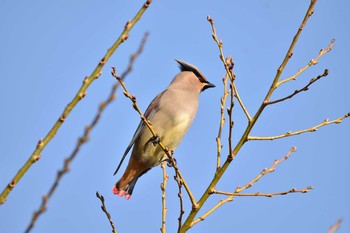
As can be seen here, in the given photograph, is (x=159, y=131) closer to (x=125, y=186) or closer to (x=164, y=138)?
(x=164, y=138)

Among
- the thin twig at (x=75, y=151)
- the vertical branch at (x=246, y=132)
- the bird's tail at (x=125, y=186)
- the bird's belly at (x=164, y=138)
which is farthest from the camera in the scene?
the bird's tail at (x=125, y=186)

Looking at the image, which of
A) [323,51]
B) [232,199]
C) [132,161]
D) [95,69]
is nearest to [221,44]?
[323,51]

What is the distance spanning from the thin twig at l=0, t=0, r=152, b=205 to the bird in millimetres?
3201

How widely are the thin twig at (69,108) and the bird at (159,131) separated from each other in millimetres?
3201

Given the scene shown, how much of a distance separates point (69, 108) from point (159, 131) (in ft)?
11.5

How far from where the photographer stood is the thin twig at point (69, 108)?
136 centimetres

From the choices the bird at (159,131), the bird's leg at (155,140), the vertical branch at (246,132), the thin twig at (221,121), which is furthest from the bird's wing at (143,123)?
the vertical branch at (246,132)

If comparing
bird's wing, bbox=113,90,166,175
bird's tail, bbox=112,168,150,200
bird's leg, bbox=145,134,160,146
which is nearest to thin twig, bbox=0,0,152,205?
bird's leg, bbox=145,134,160,146

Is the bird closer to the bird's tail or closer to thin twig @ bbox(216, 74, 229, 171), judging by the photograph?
the bird's tail

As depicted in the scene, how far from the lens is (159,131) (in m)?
4.97

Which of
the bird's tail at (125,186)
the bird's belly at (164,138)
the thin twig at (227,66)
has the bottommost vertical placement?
the thin twig at (227,66)

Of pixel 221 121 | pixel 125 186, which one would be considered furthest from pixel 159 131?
pixel 221 121

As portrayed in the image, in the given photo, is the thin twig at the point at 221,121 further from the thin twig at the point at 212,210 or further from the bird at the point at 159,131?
the bird at the point at 159,131

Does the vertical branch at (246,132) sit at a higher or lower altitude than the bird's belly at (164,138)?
lower
